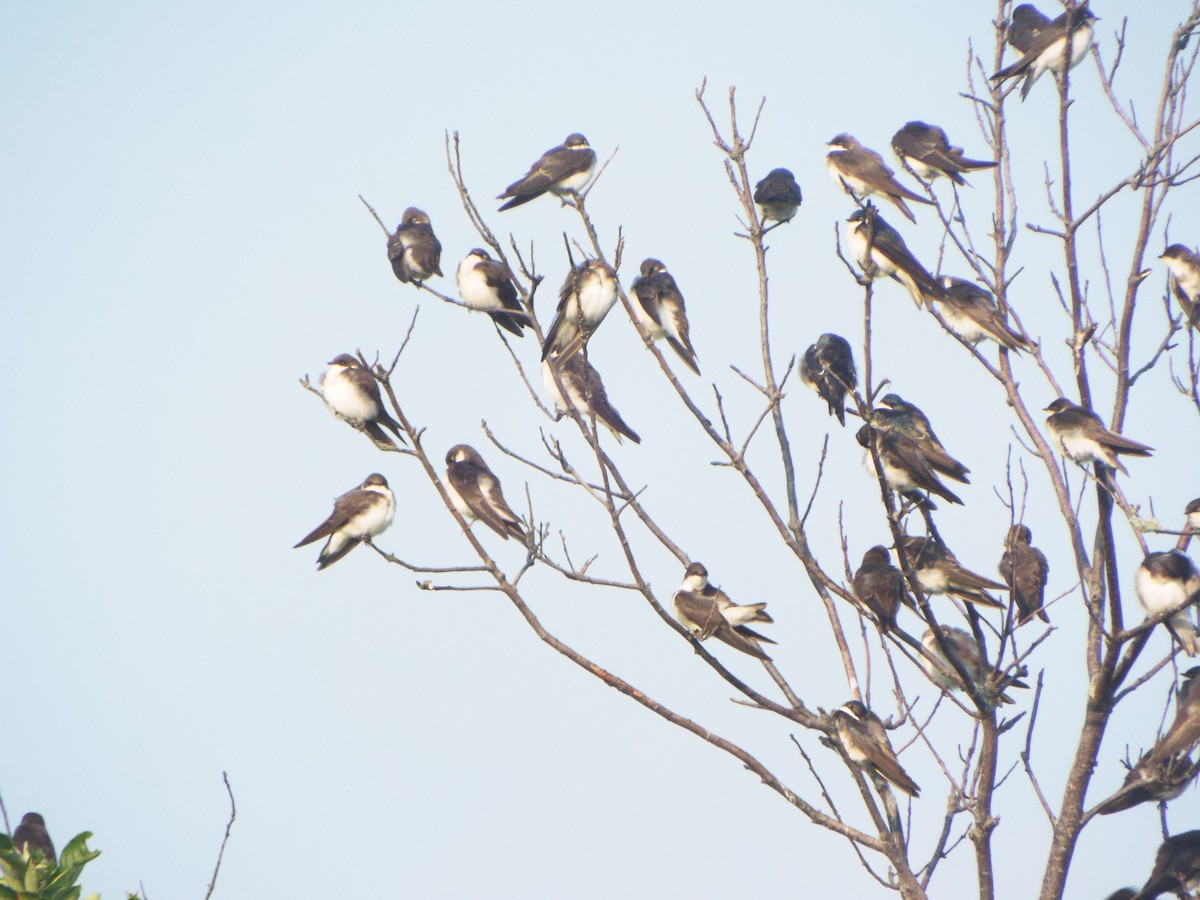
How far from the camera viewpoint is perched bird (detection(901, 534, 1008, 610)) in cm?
670

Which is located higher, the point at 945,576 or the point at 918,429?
the point at 918,429

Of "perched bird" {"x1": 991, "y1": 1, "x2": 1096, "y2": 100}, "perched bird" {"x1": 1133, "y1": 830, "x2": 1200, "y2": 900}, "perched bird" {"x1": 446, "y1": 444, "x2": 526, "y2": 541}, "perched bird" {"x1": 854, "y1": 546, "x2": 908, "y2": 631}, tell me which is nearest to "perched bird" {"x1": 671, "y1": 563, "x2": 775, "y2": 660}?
"perched bird" {"x1": 854, "y1": 546, "x2": 908, "y2": 631}

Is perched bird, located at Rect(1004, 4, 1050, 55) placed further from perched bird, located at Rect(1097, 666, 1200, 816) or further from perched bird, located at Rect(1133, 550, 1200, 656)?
perched bird, located at Rect(1097, 666, 1200, 816)

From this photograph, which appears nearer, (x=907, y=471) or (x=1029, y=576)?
(x=907, y=471)

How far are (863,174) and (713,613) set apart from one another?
3.59 metres

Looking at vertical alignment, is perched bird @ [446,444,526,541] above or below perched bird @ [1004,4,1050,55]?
below

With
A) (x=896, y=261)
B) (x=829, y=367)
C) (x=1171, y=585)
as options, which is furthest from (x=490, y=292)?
(x=1171, y=585)

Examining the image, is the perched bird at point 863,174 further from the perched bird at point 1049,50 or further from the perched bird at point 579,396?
the perched bird at point 579,396

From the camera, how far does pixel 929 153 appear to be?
878 cm

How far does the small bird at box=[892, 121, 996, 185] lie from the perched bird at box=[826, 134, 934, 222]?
0.29 m

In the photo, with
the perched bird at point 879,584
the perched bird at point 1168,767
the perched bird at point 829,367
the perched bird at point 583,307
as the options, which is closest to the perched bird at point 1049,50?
the perched bird at point 829,367

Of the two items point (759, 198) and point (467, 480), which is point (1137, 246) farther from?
point (467, 480)

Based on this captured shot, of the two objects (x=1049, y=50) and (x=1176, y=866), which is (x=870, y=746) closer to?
(x=1176, y=866)

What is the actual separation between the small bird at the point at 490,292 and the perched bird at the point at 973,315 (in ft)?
9.27
